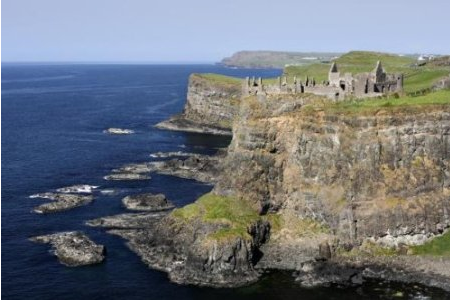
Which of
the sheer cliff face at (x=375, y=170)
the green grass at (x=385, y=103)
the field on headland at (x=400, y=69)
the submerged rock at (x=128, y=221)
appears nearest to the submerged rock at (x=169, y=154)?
the field on headland at (x=400, y=69)

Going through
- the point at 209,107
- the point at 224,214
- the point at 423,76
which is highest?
the point at 423,76

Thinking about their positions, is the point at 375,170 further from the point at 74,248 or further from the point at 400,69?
the point at 400,69

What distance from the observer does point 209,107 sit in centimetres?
19275

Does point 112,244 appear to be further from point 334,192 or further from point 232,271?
point 334,192

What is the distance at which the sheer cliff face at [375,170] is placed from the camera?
72250mm

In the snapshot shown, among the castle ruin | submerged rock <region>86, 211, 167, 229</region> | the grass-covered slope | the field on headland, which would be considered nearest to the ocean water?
submerged rock <region>86, 211, 167, 229</region>

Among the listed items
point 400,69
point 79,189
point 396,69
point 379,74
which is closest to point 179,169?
point 79,189

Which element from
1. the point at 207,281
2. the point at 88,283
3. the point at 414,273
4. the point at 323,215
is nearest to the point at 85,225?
the point at 88,283

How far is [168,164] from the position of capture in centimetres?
12975

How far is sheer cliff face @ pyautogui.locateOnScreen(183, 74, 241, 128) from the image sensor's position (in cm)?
18400

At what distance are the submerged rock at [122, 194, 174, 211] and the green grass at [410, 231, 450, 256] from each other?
1698 inches

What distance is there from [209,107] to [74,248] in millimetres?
120911

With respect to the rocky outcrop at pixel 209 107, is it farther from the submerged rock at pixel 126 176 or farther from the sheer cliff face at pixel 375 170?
the sheer cliff face at pixel 375 170

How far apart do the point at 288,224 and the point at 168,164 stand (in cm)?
5724
